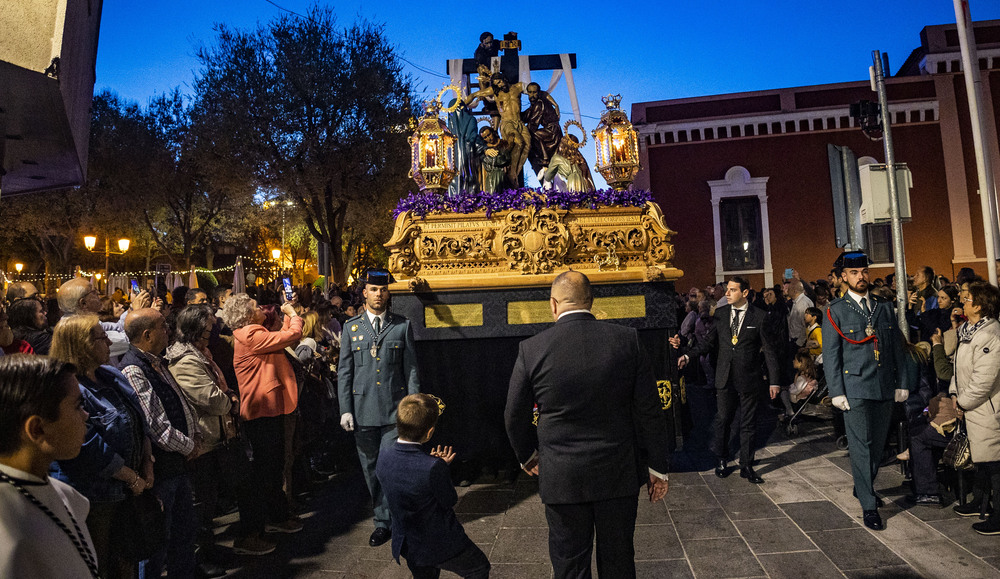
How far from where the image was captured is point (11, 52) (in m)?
5.82

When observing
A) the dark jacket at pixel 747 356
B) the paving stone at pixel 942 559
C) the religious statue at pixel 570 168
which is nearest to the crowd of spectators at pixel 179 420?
the religious statue at pixel 570 168

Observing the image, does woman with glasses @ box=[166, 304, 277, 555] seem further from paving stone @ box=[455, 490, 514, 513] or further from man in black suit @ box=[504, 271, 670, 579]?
man in black suit @ box=[504, 271, 670, 579]

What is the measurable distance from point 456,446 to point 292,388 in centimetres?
189

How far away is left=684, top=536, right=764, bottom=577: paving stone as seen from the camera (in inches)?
163

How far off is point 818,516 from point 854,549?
0.71 metres

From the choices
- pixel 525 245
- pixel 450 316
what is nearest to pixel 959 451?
pixel 525 245

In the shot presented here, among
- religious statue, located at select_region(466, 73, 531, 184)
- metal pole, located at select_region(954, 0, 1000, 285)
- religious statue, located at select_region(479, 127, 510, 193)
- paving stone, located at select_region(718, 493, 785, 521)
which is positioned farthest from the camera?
religious statue, located at select_region(466, 73, 531, 184)

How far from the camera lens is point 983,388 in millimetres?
4621

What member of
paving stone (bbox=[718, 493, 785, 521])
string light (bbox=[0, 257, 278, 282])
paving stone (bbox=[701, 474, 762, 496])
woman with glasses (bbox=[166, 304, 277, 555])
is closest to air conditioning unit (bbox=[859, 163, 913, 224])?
paving stone (bbox=[701, 474, 762, 496])

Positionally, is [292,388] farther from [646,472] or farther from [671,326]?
[671,326]

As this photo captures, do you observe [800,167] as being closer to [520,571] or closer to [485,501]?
[485,501]

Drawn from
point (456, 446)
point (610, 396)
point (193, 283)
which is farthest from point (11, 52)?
point (193, 283)

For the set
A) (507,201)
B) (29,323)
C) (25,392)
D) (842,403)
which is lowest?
(842,403)

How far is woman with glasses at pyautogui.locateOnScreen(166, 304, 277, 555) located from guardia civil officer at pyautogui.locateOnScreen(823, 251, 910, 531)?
474 centimetres
